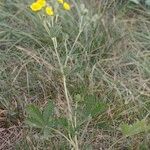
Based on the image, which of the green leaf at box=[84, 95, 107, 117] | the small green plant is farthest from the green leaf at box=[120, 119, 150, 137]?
the small green plant

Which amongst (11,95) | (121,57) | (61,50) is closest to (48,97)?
(11,95)

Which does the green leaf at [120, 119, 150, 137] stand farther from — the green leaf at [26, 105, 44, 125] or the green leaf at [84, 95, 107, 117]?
the green leaf at [26, 105, 44, 125]

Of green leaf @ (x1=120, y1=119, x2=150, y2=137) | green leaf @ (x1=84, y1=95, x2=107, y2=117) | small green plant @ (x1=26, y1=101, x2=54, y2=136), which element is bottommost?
green leaf @ (x1=120, y1=119, x2=150, y2=137)

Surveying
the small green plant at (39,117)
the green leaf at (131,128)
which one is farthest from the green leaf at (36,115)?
the green leaf at (131,128)

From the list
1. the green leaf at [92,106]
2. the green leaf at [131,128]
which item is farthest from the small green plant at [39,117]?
the green leaf at [131,128]

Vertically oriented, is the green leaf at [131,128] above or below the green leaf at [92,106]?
below

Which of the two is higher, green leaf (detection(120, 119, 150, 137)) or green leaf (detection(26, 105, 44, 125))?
green leaf (detection(26, 105, 44, 125))

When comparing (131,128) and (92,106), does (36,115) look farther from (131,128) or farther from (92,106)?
(131,128)

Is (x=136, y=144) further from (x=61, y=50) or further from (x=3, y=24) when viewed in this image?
(x=3, y=24)

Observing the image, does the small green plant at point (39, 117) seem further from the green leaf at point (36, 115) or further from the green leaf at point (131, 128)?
the green leaf at point (131, 128)

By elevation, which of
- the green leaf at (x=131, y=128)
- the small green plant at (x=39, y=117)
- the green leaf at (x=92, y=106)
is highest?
the small green plant at (x=39, y=117)

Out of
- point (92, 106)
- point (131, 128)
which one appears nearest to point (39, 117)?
point (92, 106)
